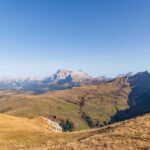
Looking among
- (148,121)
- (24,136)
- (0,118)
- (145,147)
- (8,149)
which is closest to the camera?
(145,147)

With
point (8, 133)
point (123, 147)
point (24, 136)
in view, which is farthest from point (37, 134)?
point (123, 147)

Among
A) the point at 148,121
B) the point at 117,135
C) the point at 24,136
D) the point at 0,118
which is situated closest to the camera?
the point at 117,135

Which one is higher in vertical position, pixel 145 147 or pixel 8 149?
pixel 145 147

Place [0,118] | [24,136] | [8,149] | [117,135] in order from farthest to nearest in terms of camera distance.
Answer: [0,118]
[24,136]
[8,149]
[117,135]

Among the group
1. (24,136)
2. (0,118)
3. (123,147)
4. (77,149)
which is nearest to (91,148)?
(77,149)

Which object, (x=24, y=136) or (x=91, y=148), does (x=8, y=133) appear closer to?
(x=24, y=136)

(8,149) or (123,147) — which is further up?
(123,147)

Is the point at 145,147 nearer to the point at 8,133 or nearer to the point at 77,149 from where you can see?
the point at 77,149

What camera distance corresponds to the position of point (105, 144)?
33.5m

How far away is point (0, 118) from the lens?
285 ft

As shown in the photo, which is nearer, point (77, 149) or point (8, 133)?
point (77, 149)

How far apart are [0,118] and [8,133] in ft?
79.7

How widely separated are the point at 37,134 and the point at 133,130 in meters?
29.3

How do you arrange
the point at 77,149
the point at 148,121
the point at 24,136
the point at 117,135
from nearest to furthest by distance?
the point at 77,149
the point at 117,135
the point at 148,121
the point at 24,136
